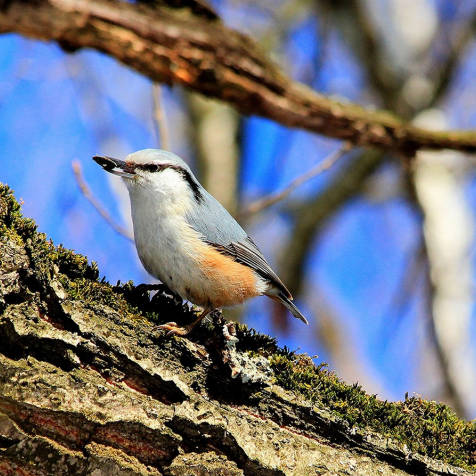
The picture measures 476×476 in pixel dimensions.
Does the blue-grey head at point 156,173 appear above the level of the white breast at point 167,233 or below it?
above

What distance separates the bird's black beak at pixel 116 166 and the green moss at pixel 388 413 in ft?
3.51

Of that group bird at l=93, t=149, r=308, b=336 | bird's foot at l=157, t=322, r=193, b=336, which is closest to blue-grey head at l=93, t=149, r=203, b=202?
bird at l=93, t=149, r=308, b=336

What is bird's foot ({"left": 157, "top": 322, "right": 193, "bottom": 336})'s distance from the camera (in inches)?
81.0

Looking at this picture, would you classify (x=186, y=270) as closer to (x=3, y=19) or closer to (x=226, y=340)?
(x=226, y=340)

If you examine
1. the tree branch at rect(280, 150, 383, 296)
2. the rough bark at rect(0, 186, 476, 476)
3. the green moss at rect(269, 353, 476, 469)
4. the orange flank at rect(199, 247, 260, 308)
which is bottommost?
the rough bark at rect(0, 186, 476, 476)

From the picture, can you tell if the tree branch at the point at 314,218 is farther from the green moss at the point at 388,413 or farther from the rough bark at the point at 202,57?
the green moss at the point at 388,413

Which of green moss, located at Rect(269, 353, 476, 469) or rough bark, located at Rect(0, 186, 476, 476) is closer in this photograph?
rough bark, located at Rect(0, 186, 476, 476)

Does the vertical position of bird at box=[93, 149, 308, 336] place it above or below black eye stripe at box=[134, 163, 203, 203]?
below

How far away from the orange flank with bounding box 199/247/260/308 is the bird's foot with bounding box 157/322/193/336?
1.48ft

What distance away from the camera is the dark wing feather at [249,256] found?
2.77 metres

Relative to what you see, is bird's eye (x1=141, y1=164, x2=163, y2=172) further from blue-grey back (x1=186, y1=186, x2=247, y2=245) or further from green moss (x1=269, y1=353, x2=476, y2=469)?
green moss (x1=269, y1=353, x2=476, y2=469)

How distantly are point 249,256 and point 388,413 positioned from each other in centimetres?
99

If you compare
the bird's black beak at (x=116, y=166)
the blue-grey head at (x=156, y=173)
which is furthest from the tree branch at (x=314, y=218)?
the bird's black beak at (x=116, y=166)

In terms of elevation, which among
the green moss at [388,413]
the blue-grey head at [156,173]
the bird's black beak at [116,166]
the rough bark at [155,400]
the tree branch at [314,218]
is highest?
the tree branch at [314,218]
